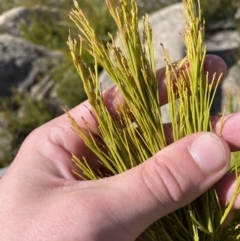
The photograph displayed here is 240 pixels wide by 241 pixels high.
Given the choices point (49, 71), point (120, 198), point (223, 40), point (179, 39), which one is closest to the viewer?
point (120, 198)

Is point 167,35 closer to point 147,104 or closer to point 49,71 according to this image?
point 49,71

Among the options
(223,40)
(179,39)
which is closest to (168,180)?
(179,39)

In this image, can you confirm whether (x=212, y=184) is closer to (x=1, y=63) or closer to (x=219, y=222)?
(x=219, y=222)

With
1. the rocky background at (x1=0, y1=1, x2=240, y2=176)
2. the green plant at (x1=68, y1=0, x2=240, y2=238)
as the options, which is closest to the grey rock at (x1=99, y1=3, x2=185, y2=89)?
the rocky background at (x1=0, y1=1, x2=240, y2=176)

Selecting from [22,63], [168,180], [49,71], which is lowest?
[49,71]

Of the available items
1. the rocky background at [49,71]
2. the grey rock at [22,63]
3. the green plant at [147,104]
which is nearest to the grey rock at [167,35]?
the rocky background at [49,71]

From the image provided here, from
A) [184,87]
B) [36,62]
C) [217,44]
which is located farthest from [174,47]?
[184,87]
